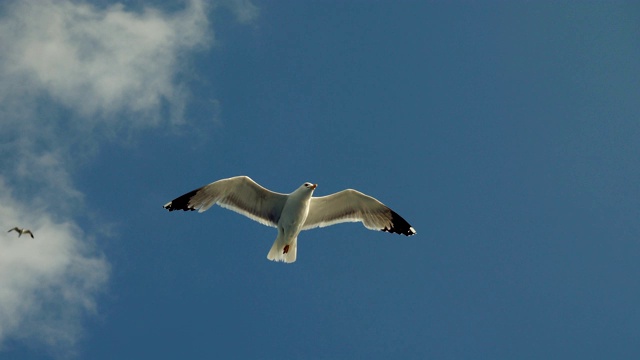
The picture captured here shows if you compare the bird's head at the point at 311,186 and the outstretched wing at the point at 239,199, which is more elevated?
the outstretched wing at the point at 239,199

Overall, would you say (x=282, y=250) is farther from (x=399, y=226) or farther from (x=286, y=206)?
(x=399, y=226)

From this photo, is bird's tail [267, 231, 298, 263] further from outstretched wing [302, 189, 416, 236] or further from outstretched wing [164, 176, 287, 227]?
outstretched wing [302, 189, 416, 236]

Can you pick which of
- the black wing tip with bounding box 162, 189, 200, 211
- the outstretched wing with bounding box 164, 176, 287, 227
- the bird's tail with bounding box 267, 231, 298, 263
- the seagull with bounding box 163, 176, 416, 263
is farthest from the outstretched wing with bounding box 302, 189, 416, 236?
the black wing tip with bounding box 162, 189, 200, 211

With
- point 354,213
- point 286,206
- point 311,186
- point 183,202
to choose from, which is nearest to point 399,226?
point 354,213

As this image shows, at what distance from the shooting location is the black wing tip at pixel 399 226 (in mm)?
38969

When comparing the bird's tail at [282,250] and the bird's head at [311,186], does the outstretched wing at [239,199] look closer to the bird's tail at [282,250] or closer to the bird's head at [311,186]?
the bird's tail at [282,250]

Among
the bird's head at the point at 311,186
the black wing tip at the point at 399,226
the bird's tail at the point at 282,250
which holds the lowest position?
the bird's tail at the point at 282,250

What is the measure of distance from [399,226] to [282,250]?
9.12ft

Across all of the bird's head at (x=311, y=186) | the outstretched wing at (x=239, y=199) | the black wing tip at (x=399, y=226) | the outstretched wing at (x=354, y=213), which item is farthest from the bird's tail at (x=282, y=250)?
the black wing tip at (x=399, y=226)

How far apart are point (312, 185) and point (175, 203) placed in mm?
3114

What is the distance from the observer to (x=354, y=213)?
38.9 m

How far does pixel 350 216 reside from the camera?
38875 millimetres

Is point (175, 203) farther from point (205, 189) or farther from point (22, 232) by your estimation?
point (22, 232)

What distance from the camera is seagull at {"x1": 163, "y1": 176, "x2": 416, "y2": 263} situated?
38.1 meters
